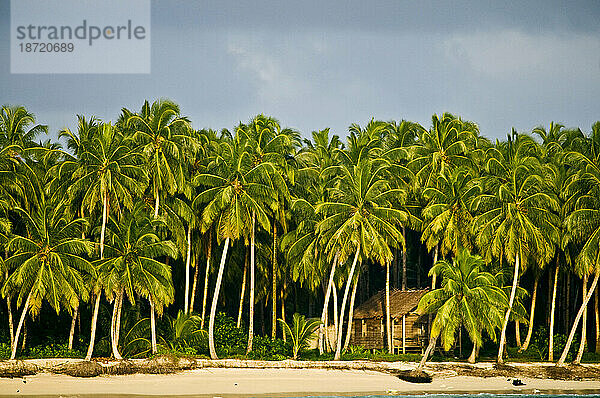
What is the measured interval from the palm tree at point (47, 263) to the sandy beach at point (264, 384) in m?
4.35

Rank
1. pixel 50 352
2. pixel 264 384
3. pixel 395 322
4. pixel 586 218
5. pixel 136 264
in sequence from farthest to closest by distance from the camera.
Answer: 1. pixel 395 322
2. pixel 586 218
3. pixel 50 352
4. pixel 136 264
5. pixel 264 384

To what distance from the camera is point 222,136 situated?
55.2 metres

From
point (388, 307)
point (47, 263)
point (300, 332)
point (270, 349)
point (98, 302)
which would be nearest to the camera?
point (47, 263)

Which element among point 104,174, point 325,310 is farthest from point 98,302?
point 325,310

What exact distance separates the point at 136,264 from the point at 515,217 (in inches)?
918

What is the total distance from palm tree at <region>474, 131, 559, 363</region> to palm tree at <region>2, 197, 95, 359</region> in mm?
24385

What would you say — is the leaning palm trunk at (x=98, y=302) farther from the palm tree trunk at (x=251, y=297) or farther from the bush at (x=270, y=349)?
the bush at (x=270, y=349)

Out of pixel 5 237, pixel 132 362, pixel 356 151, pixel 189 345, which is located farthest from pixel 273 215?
pixel 5 237

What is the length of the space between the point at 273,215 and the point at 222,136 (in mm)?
7895

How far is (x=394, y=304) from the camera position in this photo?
53.6m

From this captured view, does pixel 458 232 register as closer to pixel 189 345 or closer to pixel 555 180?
pixel 555 180

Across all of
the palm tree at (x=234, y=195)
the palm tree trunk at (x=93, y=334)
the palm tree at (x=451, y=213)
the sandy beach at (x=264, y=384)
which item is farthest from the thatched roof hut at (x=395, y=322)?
the palm tree trunk at (x=93, y=334)

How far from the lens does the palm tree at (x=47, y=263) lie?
41250 mm

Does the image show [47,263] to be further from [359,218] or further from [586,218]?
[586,218]
